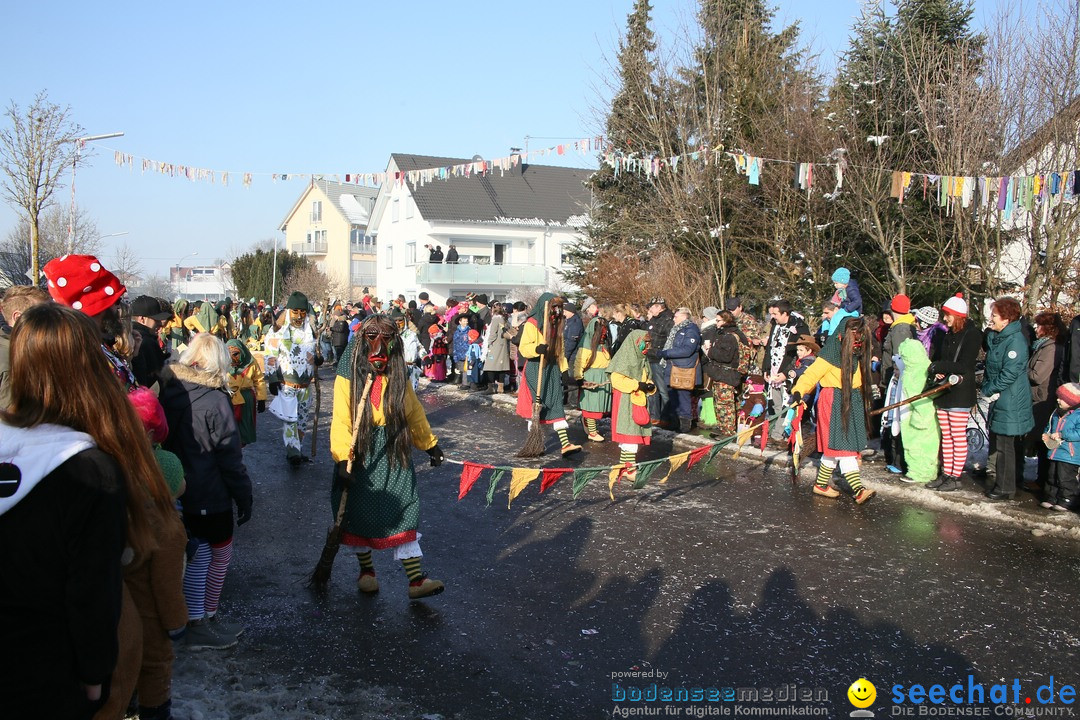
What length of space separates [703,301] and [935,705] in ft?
58.1

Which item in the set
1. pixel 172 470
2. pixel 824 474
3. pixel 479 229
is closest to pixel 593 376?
pixel 824 474

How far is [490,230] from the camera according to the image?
A: 4475 cm

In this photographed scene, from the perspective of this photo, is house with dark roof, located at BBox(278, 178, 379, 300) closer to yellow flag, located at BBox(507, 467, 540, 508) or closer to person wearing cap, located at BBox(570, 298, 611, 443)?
person wearing cap, located at BBox(570, 298, 611, 443)

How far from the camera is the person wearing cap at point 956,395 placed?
27.5 ft

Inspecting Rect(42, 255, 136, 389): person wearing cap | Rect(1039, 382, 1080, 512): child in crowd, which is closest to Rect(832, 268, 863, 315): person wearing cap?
Rect(1039, 382, 1080, 512): child in crowd

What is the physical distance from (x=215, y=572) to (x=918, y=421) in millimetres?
7035

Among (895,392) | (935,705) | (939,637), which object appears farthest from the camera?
(895,392)

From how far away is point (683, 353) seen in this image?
1176 cm

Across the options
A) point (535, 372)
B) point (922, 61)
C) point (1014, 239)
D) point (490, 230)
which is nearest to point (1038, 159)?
point (1014, 239)

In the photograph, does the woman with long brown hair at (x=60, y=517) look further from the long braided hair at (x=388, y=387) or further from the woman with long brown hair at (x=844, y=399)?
the woman with long brown hair at (x=844, y=399)

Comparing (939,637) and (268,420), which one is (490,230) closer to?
(268,420)

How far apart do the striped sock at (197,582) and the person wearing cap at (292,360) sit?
15.1 feet

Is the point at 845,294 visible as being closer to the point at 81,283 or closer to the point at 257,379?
the point at 257,379

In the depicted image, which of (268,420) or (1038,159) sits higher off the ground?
(1038,159)
